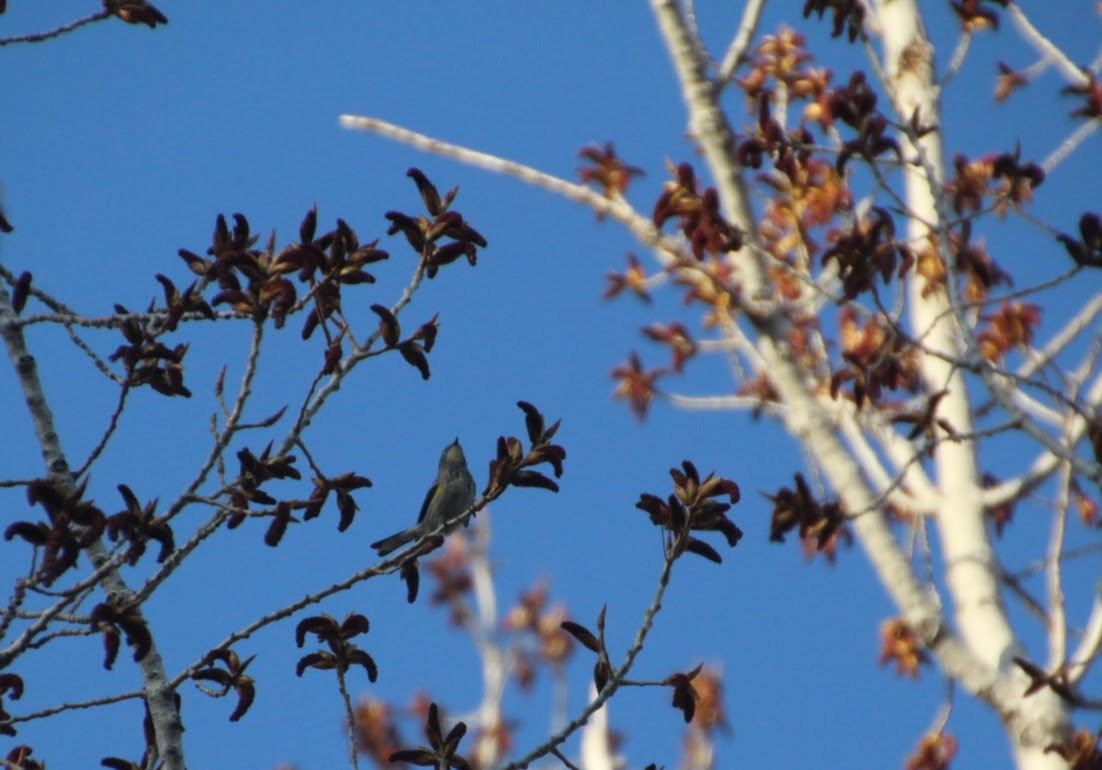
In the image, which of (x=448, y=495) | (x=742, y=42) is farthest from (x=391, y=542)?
(x=742, y=42)

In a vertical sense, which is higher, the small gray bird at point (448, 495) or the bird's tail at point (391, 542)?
the small gray bird at point (448, 495)

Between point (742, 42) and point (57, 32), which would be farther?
point (742, 42)

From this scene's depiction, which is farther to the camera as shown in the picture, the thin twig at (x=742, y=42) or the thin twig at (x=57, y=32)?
the thin twig at (x=742, y=42)

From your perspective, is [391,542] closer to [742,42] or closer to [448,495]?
[448,495]

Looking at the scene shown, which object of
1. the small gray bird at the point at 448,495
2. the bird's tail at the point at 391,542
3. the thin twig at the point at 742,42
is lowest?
the bird's tail at the point at 391,542

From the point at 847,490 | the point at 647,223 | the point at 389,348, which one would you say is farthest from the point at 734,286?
the point at 389,348

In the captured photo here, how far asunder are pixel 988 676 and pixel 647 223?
302cm

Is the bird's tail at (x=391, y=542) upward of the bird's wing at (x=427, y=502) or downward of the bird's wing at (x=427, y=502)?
downward

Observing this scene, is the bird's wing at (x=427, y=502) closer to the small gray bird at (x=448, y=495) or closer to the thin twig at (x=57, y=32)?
the small gray bird at (x=448, y=495)

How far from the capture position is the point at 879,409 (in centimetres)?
673

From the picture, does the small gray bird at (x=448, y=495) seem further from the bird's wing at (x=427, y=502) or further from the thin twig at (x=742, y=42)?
the thin twig at (x=742, y=42)

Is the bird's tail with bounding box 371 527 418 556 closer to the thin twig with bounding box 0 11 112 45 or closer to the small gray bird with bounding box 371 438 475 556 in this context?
the small gray bird with bounding box 371 438 475 556

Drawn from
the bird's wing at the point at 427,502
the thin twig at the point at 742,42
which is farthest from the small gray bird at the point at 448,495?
the thin twig at the point at 742,42

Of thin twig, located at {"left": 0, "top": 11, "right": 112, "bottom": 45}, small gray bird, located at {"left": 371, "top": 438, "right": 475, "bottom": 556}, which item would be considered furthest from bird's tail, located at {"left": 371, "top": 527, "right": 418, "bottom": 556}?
thin twig, located at {"left": 0, "top": 11, "right": 112, "bottom": 45}
